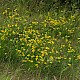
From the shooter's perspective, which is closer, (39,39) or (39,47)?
(39,47)

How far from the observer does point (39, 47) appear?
370 cm

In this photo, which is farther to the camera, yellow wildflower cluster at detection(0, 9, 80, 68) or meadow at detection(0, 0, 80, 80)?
yellow wildflower cluster at detection(0, 9, 80, 68)

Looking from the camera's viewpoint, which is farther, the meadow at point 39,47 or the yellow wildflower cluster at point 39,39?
the yellow wildflower cluster at point 39,39

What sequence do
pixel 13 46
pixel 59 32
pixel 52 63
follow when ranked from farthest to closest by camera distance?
1. pixel 59 32
2. pixel 13 46
3. pixel 52 63

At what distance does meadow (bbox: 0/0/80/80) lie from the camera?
3.41 meters

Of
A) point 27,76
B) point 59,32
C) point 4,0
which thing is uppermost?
point 4,0

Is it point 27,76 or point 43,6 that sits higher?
point 43,6

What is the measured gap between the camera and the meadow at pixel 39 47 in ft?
11.2

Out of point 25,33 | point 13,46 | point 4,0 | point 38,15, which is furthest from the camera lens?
point 4,0

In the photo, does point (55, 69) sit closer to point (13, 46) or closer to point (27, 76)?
point (27, 76)

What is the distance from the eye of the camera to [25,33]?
4039 millimetres

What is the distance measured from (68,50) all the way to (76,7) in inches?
66.1

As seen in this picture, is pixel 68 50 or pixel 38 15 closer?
pixel 68 50

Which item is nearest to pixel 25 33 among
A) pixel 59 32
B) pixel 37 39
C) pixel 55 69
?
pixel 37 39
